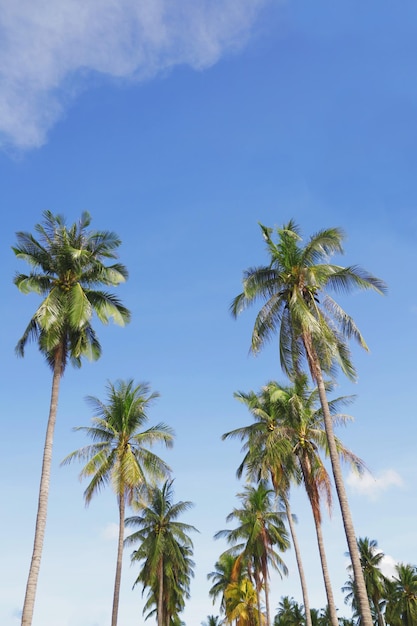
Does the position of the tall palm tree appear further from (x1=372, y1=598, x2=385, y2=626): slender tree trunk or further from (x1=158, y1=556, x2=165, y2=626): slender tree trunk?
(x1=372, y1=598, x2=385, y2=626): slender tree trunk

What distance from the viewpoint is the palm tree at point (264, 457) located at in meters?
32.8

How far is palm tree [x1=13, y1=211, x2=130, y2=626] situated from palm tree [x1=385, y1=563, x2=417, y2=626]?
5303 centimetres

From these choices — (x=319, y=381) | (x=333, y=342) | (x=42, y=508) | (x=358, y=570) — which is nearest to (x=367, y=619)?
(x=358, y=570)

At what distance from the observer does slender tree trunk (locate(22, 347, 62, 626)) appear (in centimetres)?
1830

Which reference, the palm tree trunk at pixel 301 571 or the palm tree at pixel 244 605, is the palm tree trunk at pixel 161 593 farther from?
the palm tree trunk at pixel 301 571

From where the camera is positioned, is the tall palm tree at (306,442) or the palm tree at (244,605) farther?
the palm tree at (244,605)

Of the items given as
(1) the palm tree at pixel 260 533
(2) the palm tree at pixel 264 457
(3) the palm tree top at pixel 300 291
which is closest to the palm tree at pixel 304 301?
(3) the palm tree top at pixel 300 291

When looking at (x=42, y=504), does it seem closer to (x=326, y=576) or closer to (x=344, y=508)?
(x=344, y=508)

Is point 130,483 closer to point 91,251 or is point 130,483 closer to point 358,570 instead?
point 91,251

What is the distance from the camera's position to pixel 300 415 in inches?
1237

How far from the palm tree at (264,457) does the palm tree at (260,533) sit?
22.4ft

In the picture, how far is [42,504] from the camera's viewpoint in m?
20.3

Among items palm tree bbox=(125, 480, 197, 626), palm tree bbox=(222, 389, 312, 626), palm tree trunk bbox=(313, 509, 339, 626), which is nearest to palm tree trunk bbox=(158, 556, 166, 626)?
palm tree bbox=(125, 480, 197, 626)

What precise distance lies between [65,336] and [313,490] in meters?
15.4
